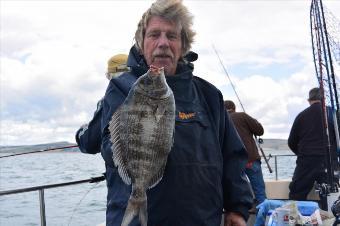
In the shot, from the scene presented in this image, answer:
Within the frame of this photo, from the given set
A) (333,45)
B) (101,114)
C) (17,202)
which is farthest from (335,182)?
(17,202)

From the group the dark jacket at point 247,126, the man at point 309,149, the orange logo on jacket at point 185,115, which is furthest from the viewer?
the dark jacket at point 247,126

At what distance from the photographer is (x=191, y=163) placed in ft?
7.43

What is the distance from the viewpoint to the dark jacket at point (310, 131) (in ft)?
21.2

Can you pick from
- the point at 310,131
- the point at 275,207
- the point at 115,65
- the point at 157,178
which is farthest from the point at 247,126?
the point at 157,178

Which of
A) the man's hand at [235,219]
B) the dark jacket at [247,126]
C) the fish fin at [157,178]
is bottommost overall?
the dark jacket at [247,126]

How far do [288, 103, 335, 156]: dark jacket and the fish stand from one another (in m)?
4.72

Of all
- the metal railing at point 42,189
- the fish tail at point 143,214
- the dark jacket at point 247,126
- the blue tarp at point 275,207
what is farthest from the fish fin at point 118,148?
the dark jacket at point 247,126

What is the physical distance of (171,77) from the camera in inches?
94.8

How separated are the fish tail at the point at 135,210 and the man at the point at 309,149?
15.7 feet

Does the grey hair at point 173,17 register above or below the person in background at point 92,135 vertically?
above

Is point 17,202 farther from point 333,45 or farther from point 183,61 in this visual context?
point 183,61

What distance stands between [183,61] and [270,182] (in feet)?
17.5

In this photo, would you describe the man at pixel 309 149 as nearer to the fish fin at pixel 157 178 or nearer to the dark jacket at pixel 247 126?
the dark jacket at pixel 247 126

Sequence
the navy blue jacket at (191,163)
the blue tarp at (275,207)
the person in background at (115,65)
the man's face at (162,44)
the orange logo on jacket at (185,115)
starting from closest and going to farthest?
the navy blue jacket at (191,163), the orange logo on jacket at (185,115), the man's face at (162,44), the person in background at (115,65), the blue tarp at (275,207)
